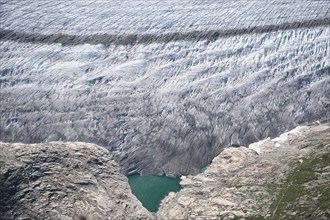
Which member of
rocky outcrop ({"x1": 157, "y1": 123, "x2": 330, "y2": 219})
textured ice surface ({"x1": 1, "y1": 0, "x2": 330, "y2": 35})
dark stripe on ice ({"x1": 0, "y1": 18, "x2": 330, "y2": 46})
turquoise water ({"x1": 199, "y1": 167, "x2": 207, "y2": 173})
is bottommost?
turquoise water ({"x1": 199, "y1": 167, "x2": 207, "y2": 173})

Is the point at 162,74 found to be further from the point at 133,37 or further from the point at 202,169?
the point at 202,169

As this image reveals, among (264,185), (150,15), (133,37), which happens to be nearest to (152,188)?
(264,185)

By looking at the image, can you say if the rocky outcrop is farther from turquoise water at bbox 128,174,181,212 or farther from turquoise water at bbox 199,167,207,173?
turquoise water at bbox 199,167,207,173

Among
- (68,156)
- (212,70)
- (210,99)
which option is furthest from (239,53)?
(68,156)

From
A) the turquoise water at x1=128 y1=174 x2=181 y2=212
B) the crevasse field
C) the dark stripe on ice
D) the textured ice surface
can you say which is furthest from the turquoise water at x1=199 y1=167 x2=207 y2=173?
the textured ice surface

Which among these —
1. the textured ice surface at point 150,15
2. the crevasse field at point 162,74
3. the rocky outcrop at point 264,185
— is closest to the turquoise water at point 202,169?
the crevasse field at point 162,74

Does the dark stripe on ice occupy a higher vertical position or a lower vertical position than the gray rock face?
higher

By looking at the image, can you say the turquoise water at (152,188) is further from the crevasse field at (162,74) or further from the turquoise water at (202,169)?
the turquoise water at (202,169)
